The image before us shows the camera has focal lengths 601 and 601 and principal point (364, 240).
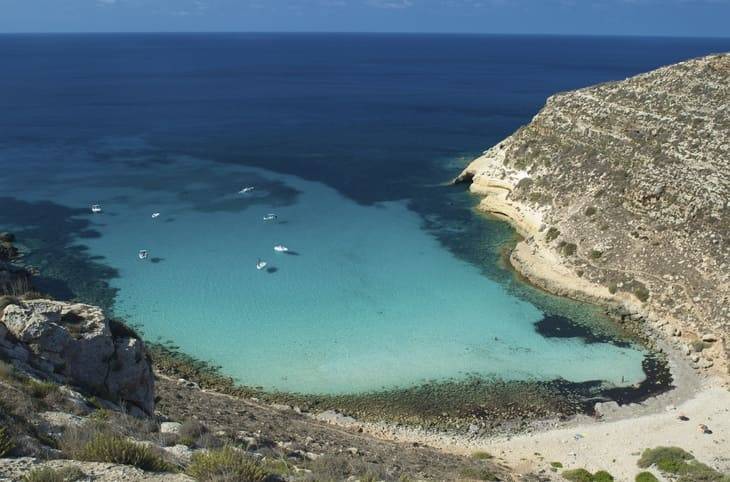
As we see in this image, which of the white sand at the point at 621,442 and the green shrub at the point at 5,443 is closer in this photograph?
the green shrub at the point at 5,443

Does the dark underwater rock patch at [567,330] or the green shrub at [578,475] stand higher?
the dark underwater rock patch at [567,330]

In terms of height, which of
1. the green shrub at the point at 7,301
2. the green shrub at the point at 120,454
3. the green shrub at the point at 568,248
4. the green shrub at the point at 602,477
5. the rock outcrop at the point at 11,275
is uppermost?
the green shrub at the point at 7,301

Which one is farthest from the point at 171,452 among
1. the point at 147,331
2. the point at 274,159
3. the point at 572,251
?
the point at 274,159

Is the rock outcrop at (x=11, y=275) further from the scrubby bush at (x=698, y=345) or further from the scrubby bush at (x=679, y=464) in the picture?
the scrubby bush at (x=698, y=345)

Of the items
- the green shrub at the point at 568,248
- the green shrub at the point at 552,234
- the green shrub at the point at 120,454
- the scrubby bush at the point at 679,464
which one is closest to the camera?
the green shrub at the point at 120,454

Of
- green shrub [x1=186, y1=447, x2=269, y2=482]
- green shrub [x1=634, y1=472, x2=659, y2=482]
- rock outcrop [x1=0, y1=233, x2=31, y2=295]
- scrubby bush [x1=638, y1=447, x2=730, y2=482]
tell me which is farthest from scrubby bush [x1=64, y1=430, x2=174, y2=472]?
rock outcrop [x1=0, y1=233, x2=31, y2=295]

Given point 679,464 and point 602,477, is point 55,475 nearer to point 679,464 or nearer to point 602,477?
point 602,477

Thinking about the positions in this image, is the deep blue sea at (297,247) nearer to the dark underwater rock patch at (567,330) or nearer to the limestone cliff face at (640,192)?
the dark underwater rock patch at (567,330)

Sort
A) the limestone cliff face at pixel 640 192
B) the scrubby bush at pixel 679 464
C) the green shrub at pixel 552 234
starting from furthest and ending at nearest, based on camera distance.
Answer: the green shrub at pixel 552 234
the limestone cliff face at pixel 640 192
the scrubby bush at pixel 679 464

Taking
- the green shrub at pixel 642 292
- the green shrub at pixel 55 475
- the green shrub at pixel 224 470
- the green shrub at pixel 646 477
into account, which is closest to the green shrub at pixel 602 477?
the green shrub at pixel 646 477
